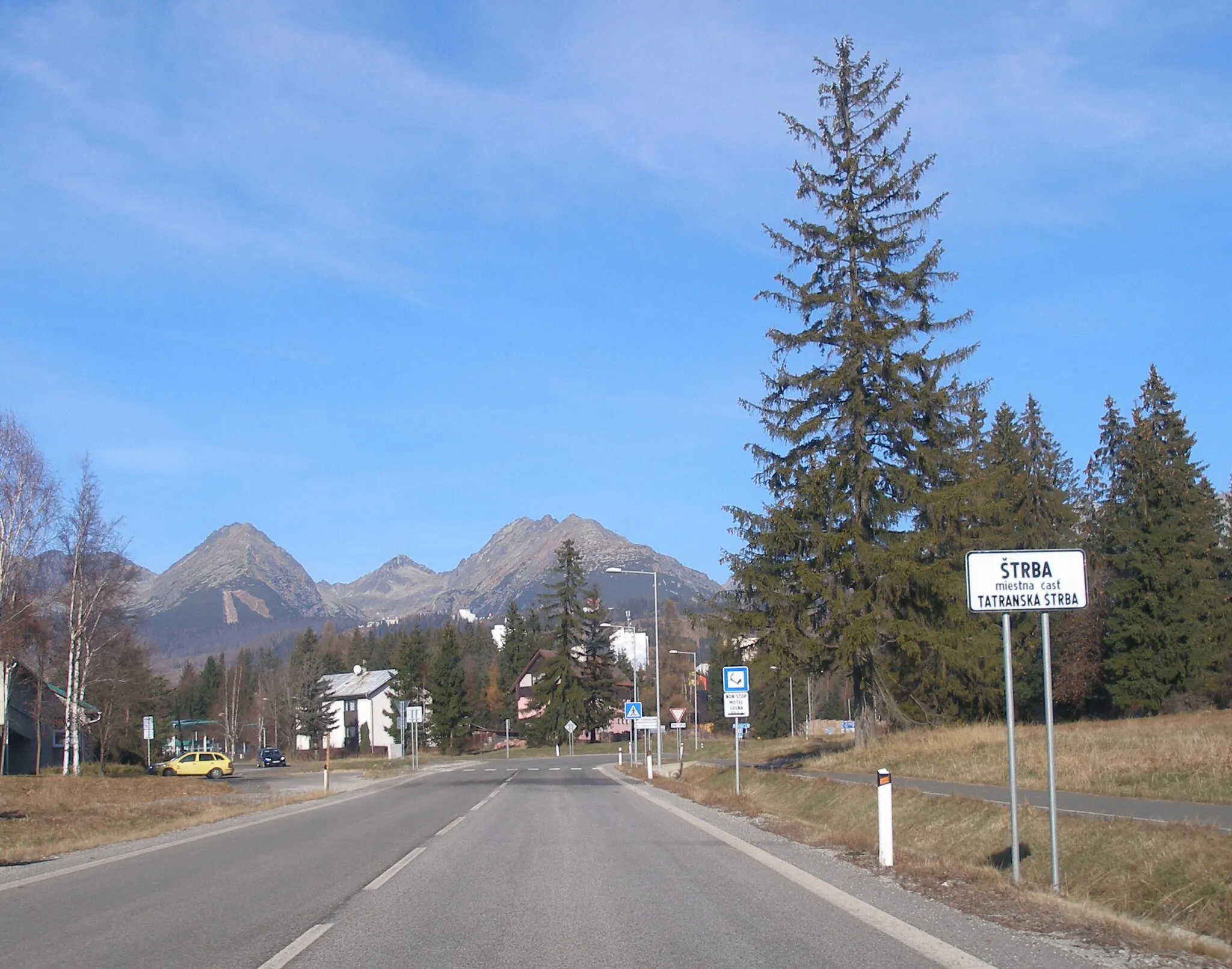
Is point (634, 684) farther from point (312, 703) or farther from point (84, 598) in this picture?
point (84, 598)

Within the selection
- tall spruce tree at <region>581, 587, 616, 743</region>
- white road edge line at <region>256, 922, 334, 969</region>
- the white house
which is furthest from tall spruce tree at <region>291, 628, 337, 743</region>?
white road edge line at <region>256, 922, 334, 969</region>

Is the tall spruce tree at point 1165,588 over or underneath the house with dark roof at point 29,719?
over

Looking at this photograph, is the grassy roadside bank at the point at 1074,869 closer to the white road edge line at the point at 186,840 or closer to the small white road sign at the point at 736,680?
the small white road sign at the point at 736,680

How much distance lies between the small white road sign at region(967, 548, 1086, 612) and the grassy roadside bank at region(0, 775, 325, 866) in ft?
44.1

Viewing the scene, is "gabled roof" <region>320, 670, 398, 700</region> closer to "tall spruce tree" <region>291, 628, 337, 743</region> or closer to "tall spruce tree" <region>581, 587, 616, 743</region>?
"tall spruce tree" <region>291, 628, 337, 743</region>

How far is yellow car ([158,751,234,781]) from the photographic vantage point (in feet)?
197

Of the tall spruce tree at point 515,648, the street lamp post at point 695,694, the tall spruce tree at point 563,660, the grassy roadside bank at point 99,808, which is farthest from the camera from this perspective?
the tall spruce tree at point 515,648

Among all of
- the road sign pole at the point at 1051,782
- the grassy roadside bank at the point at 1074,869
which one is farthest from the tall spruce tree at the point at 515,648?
the road sign pole at the point at 1051,782

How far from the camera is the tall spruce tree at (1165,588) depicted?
5159 centimetres

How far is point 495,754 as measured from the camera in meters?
88.2

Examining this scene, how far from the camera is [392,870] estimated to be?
1306cm

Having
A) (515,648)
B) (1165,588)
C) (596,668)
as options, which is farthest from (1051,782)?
(515,648)

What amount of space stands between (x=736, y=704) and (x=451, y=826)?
9.00m

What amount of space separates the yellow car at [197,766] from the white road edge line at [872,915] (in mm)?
51300
